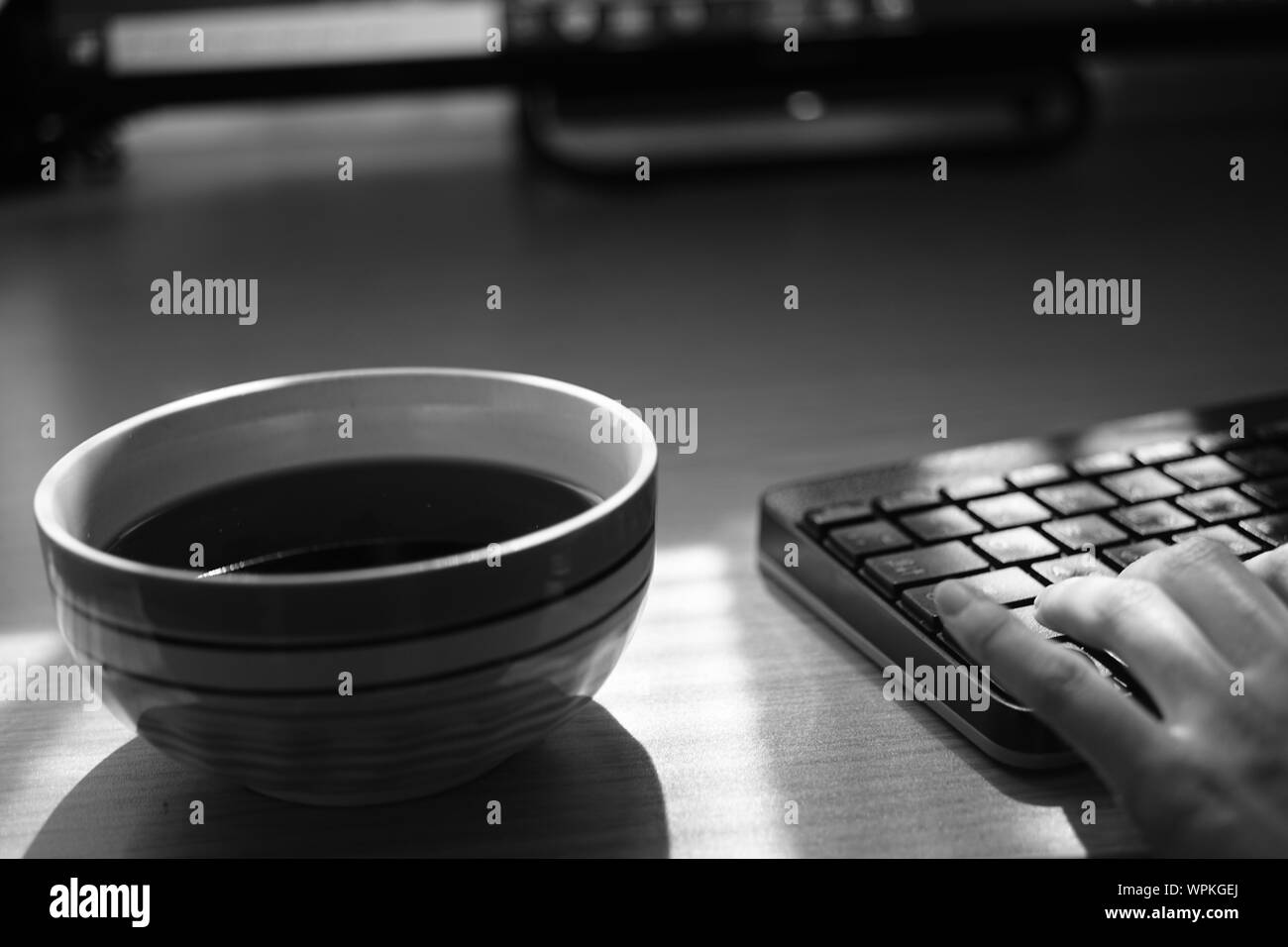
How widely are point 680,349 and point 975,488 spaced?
31 centimetres

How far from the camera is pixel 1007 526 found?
437mm

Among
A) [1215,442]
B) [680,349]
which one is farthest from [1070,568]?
[680,349]

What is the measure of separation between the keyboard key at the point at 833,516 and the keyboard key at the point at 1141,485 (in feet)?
0.28

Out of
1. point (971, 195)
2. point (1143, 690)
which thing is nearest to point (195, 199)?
point (971, 195)

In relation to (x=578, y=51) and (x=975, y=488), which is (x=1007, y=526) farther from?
(x=578, y=51)

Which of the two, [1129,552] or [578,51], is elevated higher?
[578,51]

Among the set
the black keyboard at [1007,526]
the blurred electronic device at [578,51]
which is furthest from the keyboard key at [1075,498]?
the blurred electronic device at [578,51]

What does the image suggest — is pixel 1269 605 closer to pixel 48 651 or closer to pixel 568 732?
pixel 568 732

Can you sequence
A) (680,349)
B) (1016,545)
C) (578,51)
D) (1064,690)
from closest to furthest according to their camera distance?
(1064,690)
(1016,545)
(680,349)
(578,51)

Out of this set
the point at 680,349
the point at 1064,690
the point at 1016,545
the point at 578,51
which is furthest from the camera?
the point at 578,51

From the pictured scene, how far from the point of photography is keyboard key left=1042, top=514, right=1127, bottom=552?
0.42m
